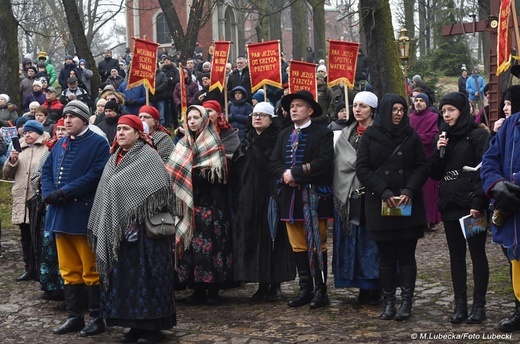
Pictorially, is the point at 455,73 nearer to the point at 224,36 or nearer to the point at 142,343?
the point at 224,36

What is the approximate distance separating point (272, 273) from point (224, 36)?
1580 inches

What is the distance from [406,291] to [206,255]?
81.8 inches

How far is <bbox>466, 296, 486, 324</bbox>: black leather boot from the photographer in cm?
746

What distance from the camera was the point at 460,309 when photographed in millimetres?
7582

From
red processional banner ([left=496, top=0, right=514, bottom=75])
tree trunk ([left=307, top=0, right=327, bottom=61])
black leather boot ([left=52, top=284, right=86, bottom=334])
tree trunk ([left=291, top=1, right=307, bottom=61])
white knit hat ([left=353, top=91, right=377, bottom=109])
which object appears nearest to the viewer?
black leather boot ([left=52, top=284, right=86, bottom=334])

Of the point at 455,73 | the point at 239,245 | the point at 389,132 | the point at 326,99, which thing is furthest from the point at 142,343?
the point at 455,73

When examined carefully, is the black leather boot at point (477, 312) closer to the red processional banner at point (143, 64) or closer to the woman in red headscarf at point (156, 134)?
the woman in red headscarf at point (156, 134)

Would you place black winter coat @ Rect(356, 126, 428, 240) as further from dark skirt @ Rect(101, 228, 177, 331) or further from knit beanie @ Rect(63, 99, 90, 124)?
knit beanie @ Rect(63, 99, 90, 124)

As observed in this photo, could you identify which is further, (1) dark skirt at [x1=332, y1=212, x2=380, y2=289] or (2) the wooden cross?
(2) the wooden cross

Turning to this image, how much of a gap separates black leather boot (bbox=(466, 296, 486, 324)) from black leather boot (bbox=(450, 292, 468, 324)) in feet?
0.29

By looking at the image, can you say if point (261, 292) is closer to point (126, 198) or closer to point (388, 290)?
point (388, 290)

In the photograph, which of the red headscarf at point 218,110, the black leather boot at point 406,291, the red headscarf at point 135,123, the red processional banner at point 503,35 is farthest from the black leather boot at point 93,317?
the red processional banner at point 503,35

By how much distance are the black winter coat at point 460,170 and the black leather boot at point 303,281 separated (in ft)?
5.07

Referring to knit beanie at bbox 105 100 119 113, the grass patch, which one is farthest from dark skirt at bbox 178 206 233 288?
the grass patch
